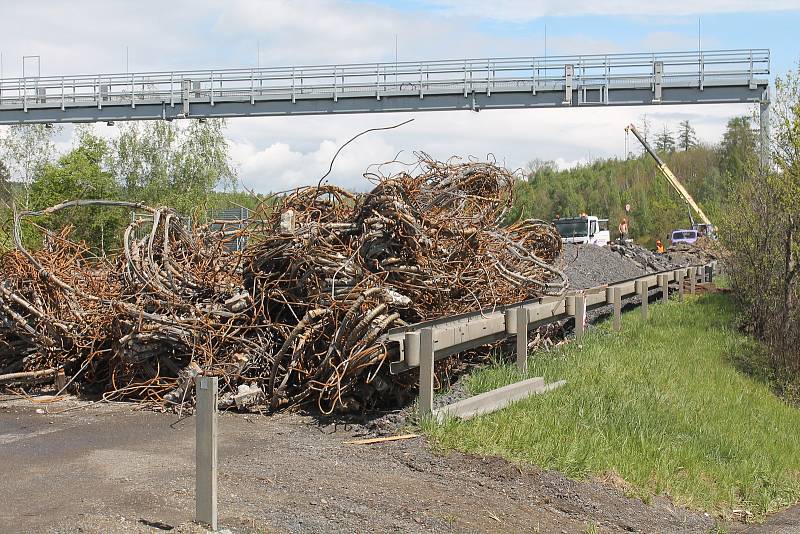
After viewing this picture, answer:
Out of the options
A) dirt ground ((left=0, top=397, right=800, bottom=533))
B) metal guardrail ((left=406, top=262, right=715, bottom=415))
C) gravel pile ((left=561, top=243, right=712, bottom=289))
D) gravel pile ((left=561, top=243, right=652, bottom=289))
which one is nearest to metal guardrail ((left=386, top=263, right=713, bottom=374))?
metal guardrail ((left=406, top=262, right=715, bottom=415))

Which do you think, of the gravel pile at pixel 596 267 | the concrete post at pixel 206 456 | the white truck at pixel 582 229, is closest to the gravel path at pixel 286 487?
the concrete post at pixel 206 456

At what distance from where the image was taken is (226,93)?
43.6m

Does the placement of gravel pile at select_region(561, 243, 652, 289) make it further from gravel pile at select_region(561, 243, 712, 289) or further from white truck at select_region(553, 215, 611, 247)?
white truck at select_region(553, 215, 611, 247)

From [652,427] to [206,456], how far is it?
5.10 m

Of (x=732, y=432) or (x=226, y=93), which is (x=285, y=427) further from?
(x=226, y=93)

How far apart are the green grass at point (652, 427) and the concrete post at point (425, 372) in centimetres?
21

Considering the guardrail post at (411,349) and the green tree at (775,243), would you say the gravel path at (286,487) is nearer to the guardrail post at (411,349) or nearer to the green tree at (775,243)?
the guardrail post at (411,349)

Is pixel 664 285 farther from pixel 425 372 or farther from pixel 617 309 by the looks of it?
pixel 425 372

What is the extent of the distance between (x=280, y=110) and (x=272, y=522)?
38.7 m

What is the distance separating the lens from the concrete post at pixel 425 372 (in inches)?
311

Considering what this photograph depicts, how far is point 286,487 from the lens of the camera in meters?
6.27

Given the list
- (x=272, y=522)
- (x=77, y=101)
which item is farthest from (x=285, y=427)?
(x=77, y=101)

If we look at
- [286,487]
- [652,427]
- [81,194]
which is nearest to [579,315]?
[652,427]

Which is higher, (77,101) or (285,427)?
(77,101)
